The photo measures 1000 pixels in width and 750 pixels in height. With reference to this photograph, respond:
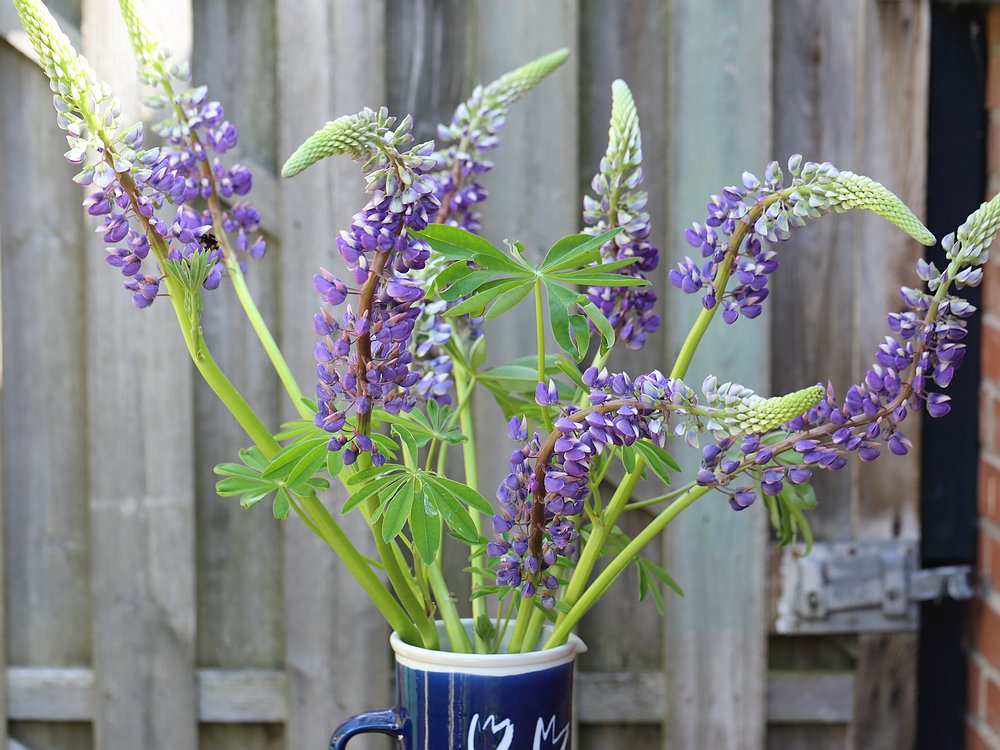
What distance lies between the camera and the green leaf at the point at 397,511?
63 cm

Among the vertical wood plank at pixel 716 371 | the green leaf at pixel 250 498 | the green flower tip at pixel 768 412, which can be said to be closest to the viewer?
the green flower tip at pixel 768 412

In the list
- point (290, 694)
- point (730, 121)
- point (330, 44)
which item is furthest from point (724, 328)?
point (290, 694)

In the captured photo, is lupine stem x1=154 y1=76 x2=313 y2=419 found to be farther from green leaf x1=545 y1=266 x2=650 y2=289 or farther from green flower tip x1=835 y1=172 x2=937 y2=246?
green flower tip x1=835 y1=172 x2=937 y2=246

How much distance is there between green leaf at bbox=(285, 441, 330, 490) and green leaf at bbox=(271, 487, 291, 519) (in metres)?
0.02

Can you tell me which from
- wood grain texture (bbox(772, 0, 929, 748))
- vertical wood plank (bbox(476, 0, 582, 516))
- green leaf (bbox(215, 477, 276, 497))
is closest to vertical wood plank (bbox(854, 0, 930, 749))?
wood grain texture (bbox(772, 0, 929, 748))

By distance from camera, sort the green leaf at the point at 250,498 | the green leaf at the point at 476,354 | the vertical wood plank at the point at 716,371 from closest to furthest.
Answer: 1. the green leaf at the point at 250,498
2. the green leaf at the point at 476,354
3. the vertical wood plank at the point at 716,371

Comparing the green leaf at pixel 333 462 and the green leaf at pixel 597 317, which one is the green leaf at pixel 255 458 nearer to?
the green leaf at pixel 333 462

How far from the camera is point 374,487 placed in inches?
25.7

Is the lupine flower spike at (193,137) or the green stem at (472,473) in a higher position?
the lupine flower spike at (193,137)

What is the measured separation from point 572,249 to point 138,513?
97 cm

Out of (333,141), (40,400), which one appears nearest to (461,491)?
(333,141)

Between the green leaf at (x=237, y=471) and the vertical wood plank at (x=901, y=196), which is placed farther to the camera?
the vertical wood plank at (x=901, y=196)

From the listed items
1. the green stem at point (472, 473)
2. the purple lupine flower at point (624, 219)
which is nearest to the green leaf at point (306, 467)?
the green stem at point (472, 473)

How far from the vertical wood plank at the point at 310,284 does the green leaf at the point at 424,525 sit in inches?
29.2
